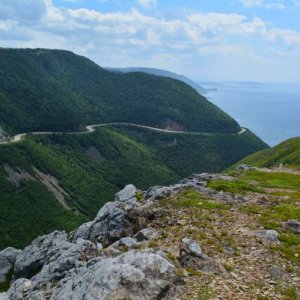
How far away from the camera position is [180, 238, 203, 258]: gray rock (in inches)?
873

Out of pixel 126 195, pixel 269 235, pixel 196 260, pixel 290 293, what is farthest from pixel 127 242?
pixel 126 195

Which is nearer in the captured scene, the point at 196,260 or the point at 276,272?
the point at 276,272

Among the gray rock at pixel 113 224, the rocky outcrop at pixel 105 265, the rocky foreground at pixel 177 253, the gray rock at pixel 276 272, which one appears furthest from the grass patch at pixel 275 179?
the gray rock at pixel 276 272

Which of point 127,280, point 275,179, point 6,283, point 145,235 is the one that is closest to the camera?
point 127,280

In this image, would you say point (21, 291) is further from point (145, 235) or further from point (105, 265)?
point (105, 265)

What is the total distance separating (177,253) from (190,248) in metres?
0.80

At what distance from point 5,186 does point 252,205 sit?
171503 millimetres

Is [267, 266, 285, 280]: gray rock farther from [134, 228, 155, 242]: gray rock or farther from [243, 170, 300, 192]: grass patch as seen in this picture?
[243, 170, 300, 192]: grass patch

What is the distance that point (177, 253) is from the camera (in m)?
22.8

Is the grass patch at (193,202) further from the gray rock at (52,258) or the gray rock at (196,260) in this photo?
the gray rock at (196,260)

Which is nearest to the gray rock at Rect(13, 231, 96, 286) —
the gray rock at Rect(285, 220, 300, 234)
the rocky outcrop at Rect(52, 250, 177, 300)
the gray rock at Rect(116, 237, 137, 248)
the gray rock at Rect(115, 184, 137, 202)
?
the gray rock at Rect(116, 237, 137, 248)

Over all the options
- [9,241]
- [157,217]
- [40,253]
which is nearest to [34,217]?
[9,241]

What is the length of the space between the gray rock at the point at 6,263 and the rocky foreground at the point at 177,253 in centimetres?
722

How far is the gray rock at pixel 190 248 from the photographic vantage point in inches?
873
